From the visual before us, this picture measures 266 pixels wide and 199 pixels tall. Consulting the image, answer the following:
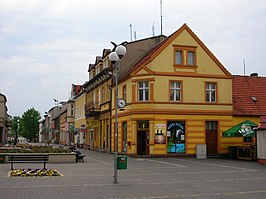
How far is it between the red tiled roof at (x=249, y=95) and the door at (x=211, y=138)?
8.47 ft

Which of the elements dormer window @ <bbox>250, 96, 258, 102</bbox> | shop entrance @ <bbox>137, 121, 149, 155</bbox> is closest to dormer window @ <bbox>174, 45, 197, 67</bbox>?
shop entrance @ <bbox>137, 121, 149, 155</bbox>

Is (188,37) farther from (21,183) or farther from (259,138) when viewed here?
(21,183)

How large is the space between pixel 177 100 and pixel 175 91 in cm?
78

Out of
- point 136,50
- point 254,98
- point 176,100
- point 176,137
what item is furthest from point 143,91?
point 254,98

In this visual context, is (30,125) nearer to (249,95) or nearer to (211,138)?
(249,95)

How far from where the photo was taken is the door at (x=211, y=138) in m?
34.1

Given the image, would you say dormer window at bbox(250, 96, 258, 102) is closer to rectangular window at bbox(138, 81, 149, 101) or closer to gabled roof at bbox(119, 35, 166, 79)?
rectangular window at bbox(138, 81, 149, 101)

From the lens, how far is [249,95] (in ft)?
124

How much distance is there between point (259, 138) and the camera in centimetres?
2609

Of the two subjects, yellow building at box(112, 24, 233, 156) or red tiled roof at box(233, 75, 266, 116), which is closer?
yellow building at box(112, 24, 233, 156)

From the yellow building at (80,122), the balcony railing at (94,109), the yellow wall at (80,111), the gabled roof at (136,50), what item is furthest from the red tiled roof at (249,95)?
the yellow wall at (80,111)

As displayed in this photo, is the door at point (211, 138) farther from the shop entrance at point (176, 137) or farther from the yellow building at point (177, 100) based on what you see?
the shop entrance at point (176, 137)

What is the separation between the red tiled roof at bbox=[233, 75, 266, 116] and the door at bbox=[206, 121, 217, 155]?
2.58m

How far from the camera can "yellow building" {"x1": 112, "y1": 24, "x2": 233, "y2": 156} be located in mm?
32719
